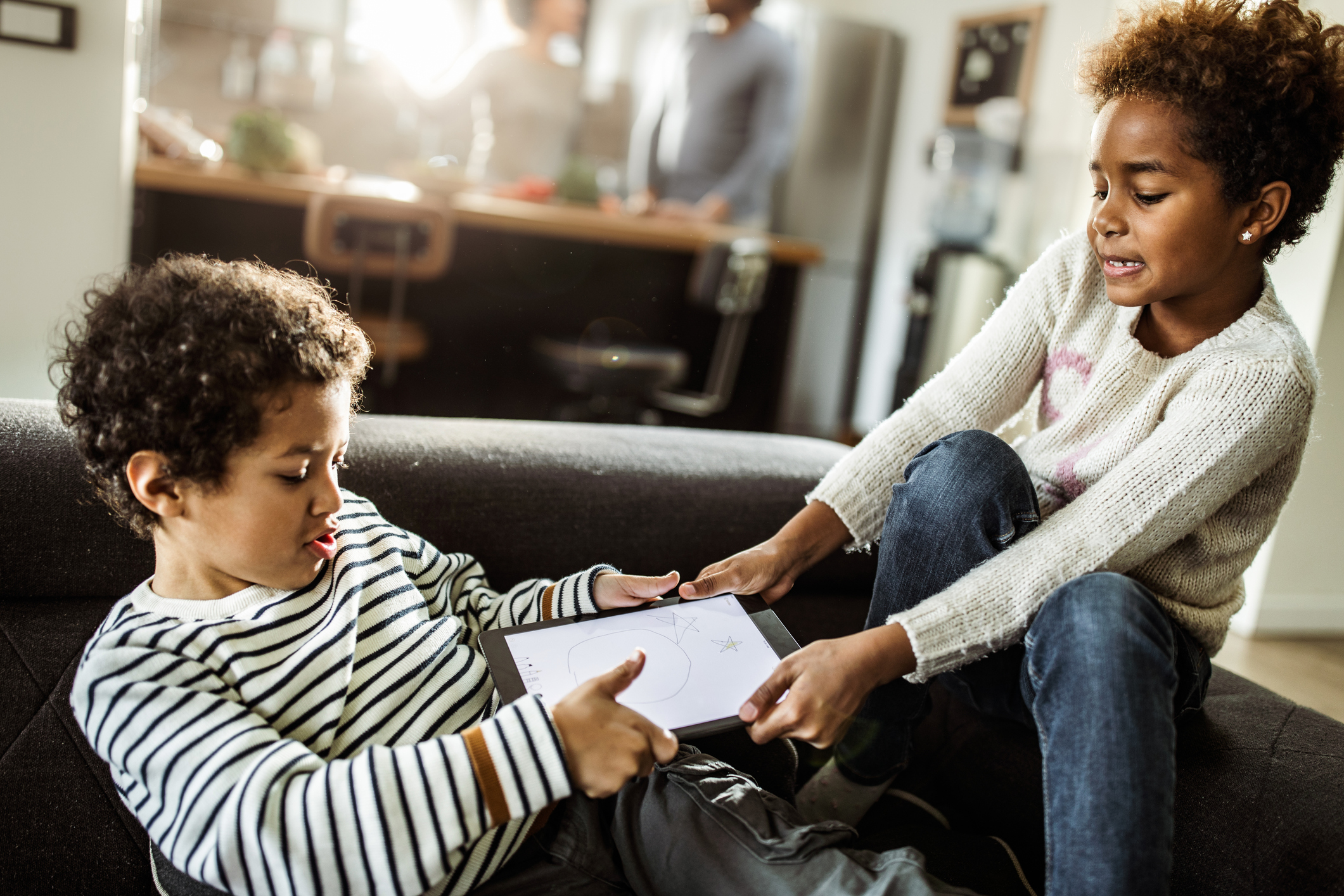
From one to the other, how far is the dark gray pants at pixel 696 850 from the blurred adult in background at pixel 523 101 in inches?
129

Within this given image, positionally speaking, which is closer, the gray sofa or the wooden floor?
the gray sofa

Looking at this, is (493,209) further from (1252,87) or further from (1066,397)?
(1252,87)

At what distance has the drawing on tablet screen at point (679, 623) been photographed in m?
0.95

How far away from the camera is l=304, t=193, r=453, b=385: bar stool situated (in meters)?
2.56

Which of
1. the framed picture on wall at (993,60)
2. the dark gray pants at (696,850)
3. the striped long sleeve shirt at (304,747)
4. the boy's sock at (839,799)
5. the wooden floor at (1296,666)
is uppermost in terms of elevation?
the framed picture on wall at (993,60)

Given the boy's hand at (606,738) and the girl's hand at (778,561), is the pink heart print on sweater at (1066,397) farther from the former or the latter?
the boy's hand at (606,738)

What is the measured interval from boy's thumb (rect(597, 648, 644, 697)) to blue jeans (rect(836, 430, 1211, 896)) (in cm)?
34

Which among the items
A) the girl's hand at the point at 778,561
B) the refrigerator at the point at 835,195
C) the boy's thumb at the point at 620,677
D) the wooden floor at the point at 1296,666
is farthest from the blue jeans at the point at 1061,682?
the refrigerator at the point at 835,195

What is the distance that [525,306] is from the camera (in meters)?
3.45

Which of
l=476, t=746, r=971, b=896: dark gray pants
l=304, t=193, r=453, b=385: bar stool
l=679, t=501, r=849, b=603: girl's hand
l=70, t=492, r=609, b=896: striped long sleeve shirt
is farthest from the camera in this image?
l=304, t=193, r=453, b=385: bar stool

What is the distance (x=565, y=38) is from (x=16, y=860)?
4195mm

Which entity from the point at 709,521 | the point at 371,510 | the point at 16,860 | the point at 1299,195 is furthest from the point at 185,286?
the point at 1299,195

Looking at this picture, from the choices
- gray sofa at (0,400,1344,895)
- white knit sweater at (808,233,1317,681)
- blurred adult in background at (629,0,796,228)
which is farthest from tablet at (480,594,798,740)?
blurred adult in background at (629,0,796,228)

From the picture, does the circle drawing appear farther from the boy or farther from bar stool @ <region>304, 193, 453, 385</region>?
bar stool @ <region>304, 193, 453, 385</region>
